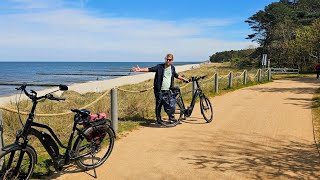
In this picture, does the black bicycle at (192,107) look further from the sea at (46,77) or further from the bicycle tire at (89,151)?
the bicycle tire at (89,151)

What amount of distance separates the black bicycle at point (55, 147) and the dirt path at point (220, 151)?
29 centimetres

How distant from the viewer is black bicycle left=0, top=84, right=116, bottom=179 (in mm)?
4359

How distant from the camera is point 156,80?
337 inches

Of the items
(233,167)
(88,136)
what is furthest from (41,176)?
(233,167)

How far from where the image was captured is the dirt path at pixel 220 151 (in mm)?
5293

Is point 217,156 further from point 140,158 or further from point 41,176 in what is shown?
point 41,176

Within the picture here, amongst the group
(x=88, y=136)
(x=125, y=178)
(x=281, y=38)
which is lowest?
(x=125, y=178)

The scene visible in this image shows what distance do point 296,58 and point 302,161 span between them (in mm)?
39038

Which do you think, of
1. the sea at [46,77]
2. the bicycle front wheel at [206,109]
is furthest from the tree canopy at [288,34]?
the bicycle front wheel at [206,109]

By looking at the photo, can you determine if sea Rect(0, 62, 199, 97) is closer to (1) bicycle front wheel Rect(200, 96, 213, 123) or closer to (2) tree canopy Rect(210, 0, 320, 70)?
(1) bicycle front wheel Rect(200, 96, 213, 123)

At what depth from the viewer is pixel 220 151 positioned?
6500 millimetres

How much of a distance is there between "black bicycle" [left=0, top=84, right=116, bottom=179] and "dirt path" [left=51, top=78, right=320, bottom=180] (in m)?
0.29

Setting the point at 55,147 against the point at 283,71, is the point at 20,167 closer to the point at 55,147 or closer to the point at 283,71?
the point at 55,147

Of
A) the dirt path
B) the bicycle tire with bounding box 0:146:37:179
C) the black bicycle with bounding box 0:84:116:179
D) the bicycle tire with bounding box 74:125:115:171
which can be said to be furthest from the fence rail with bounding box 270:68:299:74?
the bicycle tire with bounding box 0:146:37:179
